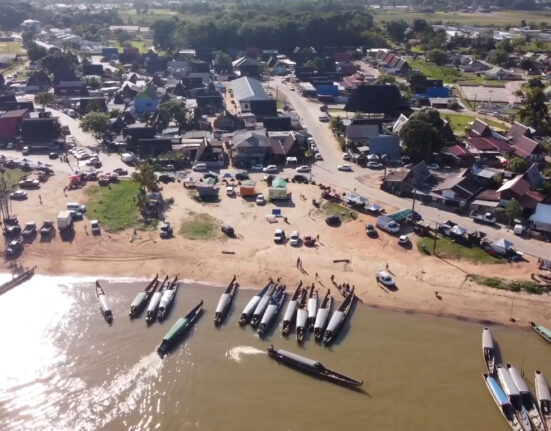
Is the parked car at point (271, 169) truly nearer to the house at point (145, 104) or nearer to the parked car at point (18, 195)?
the parked car at point (18, 195)

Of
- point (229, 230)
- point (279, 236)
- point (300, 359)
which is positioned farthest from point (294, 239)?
point (300, 359)

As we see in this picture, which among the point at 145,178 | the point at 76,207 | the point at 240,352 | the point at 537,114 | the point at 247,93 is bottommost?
the point at 240,352

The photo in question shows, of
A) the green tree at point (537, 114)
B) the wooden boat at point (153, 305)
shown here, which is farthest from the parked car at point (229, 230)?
the green tree at point (537, 114)

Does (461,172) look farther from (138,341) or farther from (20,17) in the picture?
(20,17)

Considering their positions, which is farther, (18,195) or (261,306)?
(18,195)

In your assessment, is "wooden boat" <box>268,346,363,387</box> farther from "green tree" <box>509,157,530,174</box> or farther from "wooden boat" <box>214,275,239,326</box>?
"green tree" <box>509,157,530,174</box>

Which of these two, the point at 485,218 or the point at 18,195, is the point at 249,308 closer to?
the point at 485,218

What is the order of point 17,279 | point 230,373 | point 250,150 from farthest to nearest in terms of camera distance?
1. point 250,150
2. point 17,279
3. point 230,373

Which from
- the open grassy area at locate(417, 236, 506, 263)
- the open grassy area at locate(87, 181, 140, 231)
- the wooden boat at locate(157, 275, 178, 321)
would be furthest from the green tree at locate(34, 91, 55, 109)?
the open grassy area at locate(417, 236, 506, 263)
